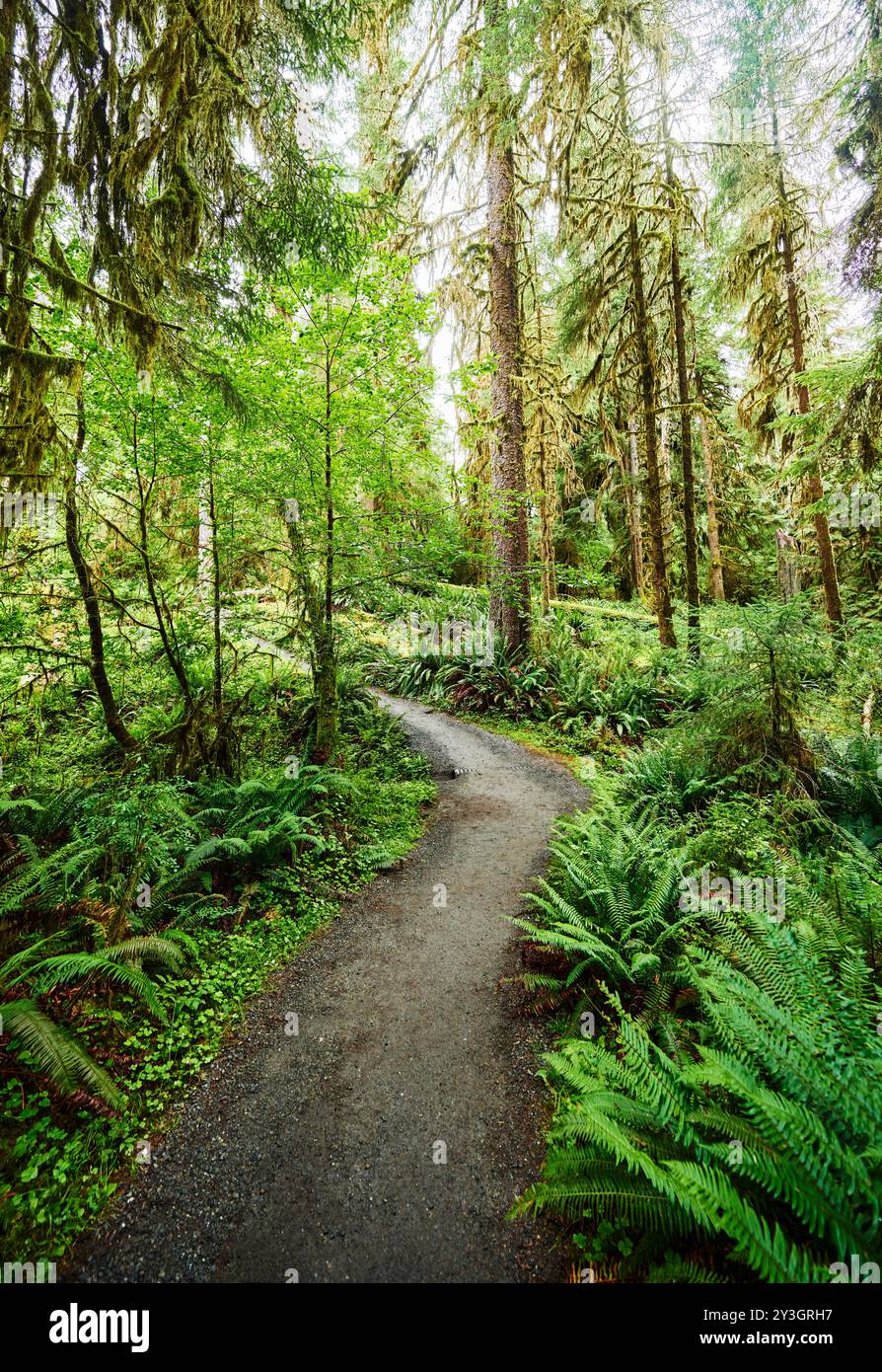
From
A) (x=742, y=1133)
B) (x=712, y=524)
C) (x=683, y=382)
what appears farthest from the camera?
(x=712, y=524)

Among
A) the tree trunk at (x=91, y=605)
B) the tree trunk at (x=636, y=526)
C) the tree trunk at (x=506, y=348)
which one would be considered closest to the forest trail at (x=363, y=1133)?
the tree trunk at (x=91, y=605)

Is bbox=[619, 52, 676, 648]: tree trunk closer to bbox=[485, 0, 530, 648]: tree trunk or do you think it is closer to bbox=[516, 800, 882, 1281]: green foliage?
bbox=[485, 0, 530, 648]: tree trunk

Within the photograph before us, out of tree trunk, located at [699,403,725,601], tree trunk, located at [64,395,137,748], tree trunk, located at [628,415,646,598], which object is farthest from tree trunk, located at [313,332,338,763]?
tree trunk, located at [628,415,646,598]

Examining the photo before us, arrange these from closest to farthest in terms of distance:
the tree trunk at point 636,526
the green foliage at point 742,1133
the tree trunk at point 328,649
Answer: the green foliage at point 742,1133, the tree trunk at point 328,649, the tree trunk at point 636,526

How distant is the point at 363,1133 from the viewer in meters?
3.08

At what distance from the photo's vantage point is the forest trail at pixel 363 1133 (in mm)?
2449

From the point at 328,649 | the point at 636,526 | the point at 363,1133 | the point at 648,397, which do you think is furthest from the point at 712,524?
the point at 363,1133

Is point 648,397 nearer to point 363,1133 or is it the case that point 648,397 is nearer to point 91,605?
point 91,605

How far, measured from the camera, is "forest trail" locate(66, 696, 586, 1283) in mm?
2449

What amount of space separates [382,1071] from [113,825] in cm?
330

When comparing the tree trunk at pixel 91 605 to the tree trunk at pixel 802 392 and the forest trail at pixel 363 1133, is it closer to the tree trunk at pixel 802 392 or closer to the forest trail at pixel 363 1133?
the forest trail at pixel 363 1133
